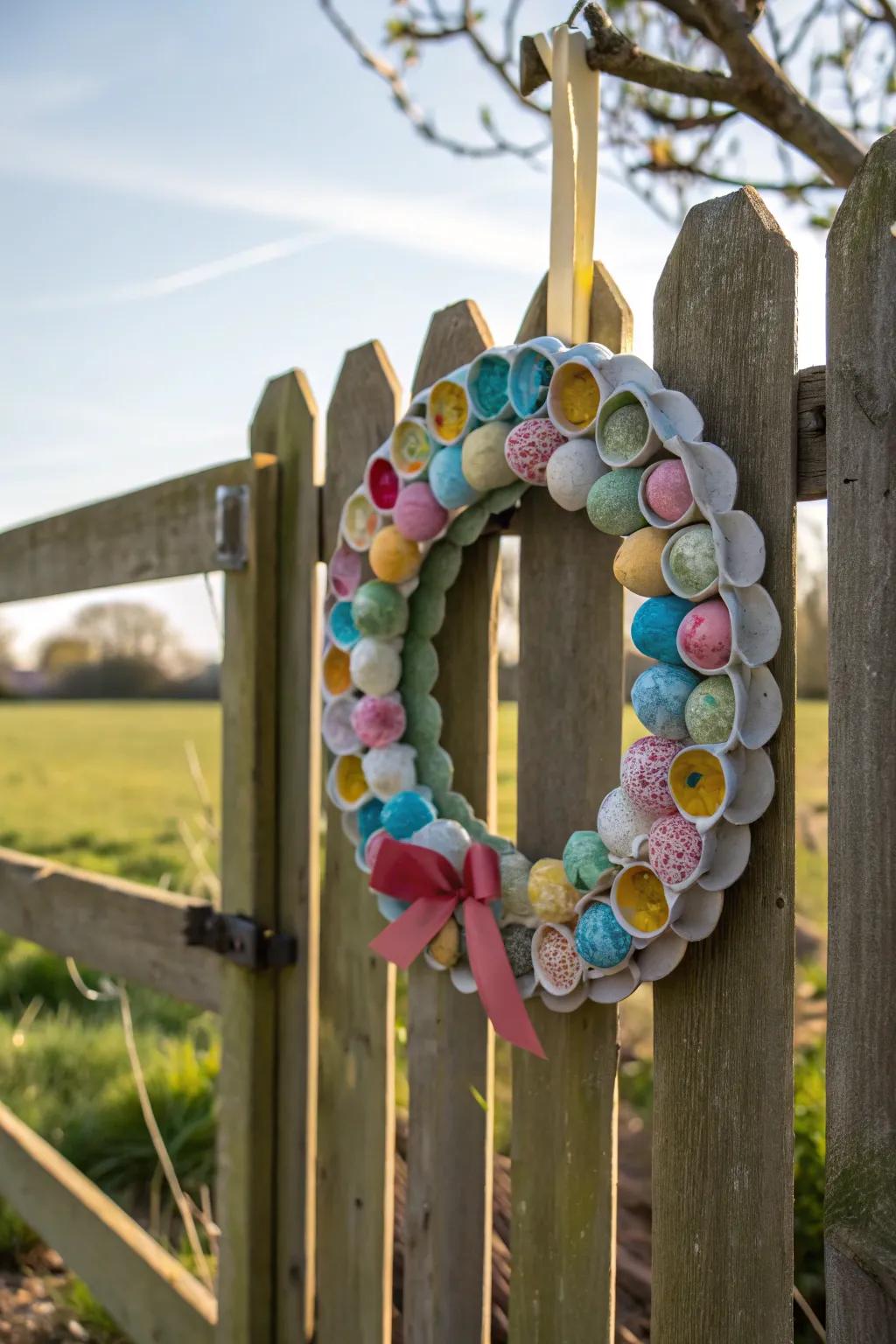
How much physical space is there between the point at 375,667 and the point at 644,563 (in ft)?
1.45

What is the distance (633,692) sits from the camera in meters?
1.04

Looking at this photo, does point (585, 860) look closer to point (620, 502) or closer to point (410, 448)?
point (620, 502)

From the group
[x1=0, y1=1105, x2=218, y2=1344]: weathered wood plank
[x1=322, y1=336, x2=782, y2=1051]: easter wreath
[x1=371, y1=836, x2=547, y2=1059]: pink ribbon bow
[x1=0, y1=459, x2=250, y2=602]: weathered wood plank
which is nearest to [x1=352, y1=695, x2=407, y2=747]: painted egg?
[x1=322, y1=336, x2=782, y2=1051]: easter wreath

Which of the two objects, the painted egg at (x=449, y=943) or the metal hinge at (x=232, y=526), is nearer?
the painted egg at (x=449, y=943)

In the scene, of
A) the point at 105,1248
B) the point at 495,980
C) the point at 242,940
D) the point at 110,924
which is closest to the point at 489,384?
the point at 495,980

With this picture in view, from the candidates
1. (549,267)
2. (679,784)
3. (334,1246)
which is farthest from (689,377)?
(334,1246)

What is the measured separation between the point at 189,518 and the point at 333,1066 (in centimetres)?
96

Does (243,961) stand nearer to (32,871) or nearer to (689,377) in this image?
(32,871)

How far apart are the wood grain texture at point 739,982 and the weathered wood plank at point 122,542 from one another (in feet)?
2.92

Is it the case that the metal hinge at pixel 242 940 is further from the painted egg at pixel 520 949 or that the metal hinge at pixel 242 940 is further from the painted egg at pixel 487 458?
the painted egg at pixel 487 458

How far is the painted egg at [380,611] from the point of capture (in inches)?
53.1

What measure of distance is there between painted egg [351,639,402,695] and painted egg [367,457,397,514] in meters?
0.18

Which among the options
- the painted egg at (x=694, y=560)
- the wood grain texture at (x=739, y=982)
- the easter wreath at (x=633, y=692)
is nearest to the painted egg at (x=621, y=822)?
the easter wreath at (x=633, y=692)

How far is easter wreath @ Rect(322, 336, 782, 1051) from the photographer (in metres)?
0.98
